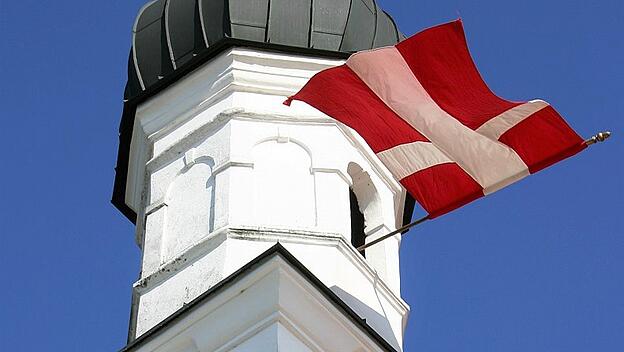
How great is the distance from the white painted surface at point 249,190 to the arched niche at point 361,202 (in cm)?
1

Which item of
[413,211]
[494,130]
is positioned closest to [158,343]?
[494,130]

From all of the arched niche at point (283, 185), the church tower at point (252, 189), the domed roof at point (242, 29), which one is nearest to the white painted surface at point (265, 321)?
the church tower at point (252, 189)

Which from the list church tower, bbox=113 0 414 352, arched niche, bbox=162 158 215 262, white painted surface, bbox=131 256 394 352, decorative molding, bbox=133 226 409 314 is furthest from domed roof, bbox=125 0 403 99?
white painted surface, bbox=131 256 394 352

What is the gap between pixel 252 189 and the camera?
15688mm

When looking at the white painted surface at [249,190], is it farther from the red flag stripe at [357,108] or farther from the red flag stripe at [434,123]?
the red flag stripe at [434,123]

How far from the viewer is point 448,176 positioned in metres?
14.7

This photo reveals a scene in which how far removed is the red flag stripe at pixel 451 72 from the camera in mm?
15047

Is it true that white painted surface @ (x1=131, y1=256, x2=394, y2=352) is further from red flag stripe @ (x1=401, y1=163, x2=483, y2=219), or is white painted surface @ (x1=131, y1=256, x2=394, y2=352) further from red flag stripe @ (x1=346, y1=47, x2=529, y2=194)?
red flag stripe @ (x1=346, y1=47, x2=529, y2=194)

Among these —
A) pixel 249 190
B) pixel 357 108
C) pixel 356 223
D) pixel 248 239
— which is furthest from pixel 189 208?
pixel 357 108

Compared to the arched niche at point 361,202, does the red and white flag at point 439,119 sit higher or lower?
lower

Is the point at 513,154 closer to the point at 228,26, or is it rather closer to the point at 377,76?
the point at 377,76

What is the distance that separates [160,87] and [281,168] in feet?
5.80

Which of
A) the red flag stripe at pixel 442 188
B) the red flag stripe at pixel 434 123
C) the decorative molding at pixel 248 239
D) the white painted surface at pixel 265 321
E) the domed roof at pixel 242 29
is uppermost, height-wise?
the domed roof at pixel 242 29

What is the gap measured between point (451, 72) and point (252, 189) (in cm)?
187
